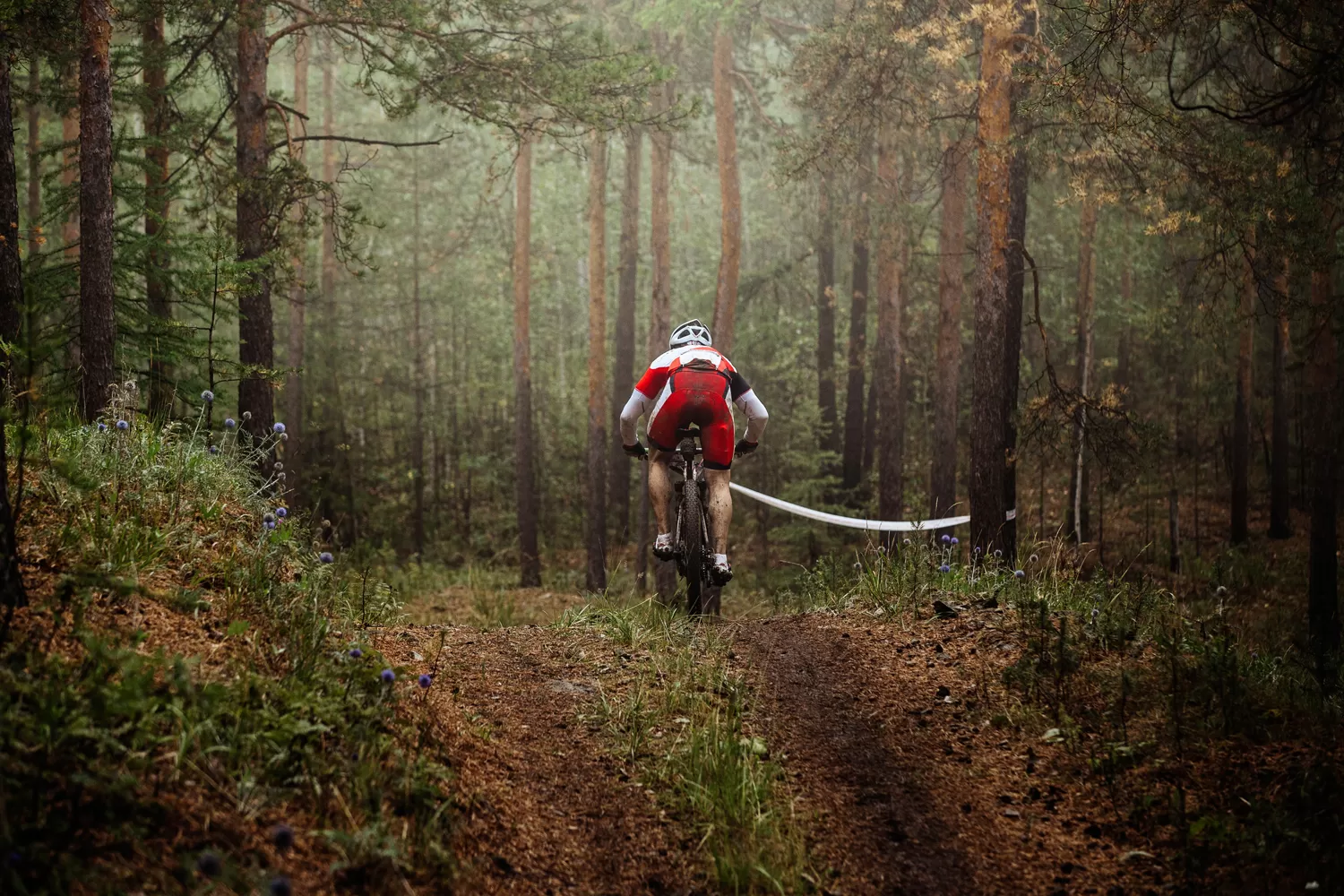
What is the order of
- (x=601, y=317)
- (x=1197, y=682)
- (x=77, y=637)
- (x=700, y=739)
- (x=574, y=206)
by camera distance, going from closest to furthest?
(x=77, y=637) → (x=700, y=739) → (x=1197, y=682) → (x=601, y=317) → (x=574, y=206)

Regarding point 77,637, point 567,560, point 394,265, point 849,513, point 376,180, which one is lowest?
point 567,560

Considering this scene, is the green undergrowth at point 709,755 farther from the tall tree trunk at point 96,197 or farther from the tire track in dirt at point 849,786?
the tall tree trunk at point 96,197

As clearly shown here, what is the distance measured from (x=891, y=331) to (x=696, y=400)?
39.1 ft

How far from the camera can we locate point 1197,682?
5.15 meters

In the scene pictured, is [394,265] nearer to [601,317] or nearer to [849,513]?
[601,317]

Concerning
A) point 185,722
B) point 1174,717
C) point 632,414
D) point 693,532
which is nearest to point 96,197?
point 632,414

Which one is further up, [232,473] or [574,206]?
[574,206]

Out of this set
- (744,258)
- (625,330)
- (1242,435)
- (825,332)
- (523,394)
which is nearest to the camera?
(1242,435)

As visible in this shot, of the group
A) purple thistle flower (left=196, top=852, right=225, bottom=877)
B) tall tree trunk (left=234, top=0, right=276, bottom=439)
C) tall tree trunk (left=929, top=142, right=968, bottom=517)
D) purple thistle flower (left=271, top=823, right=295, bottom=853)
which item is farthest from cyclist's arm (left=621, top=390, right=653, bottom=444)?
tall tree trunk (left=929, top=142, right=968, bottom=517)

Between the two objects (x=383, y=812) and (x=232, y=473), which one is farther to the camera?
(x=232, y=473)

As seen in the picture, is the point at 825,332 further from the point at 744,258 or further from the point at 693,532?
the point at 744,258

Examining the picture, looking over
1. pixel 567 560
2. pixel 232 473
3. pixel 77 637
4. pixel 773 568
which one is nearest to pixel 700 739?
pixel 77 637

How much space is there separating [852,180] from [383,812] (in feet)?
62.7

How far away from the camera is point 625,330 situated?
2467 cm
